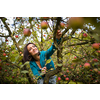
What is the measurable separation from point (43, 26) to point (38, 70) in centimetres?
68

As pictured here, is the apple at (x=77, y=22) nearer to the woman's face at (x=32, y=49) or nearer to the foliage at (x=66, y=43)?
the foliage at (x=66, y=43)

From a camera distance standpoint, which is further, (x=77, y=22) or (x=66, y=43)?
(x=66, y=43)

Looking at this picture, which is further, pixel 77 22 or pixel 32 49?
pixel 32 49

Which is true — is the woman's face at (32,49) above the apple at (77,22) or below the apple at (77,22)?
below

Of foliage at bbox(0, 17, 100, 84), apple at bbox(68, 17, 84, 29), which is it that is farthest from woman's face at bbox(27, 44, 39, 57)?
apple at bbox(68, 17, 84, 29)

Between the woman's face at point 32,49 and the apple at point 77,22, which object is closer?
the apple at point 77,22

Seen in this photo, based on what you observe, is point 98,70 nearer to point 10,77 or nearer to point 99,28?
point 99,28

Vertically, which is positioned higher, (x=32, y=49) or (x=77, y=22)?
(x=77, y=22)

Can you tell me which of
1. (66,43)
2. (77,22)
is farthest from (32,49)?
(77,22)

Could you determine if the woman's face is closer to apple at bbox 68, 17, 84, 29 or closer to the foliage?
the foliage

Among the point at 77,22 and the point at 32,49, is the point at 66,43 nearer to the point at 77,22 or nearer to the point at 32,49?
the point at 32,49

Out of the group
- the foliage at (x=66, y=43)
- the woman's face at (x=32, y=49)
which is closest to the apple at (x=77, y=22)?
the foliage at (x=66, y=43)

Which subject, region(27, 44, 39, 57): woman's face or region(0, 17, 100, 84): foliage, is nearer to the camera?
region(0, 17, 100, 84): foliage

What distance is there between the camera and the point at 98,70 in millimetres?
810
